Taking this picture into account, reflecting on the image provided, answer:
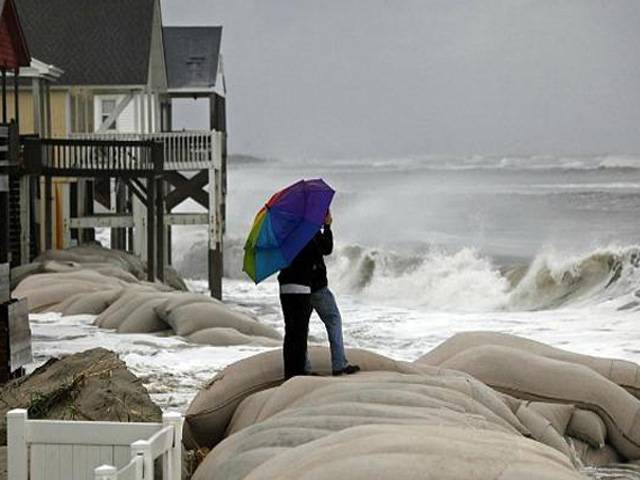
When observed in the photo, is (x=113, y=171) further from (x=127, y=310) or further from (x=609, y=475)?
(x=609, y=475)

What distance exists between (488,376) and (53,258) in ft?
50.3

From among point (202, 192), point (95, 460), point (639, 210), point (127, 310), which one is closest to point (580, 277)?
point (202, 192)

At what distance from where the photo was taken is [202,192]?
112 feet

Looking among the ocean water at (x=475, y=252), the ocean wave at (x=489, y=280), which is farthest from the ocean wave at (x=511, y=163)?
the ocean wave at (x=489, y=280)

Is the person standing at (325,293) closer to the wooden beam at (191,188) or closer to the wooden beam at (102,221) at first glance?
the wooden beam at (102,221)

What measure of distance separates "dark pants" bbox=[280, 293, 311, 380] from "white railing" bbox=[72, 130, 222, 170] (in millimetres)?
19478

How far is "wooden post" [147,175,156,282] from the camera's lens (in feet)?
85.3

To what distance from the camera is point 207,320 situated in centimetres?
1504

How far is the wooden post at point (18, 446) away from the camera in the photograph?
5.70 metres

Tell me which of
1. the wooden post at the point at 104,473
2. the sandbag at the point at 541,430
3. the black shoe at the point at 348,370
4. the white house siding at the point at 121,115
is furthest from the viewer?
the white house siding at the point at 121,115

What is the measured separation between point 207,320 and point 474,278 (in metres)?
26.0

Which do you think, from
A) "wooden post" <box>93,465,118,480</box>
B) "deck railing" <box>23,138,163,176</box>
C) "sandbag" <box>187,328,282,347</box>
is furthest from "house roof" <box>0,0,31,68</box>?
"wooden post" <box>93,465,118,480</box>

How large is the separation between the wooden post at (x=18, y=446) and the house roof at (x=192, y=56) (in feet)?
105

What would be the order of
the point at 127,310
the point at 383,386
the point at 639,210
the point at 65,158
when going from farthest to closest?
the point at 639,210
the point at 65,158
the point at 127,310
the point at 383,386
